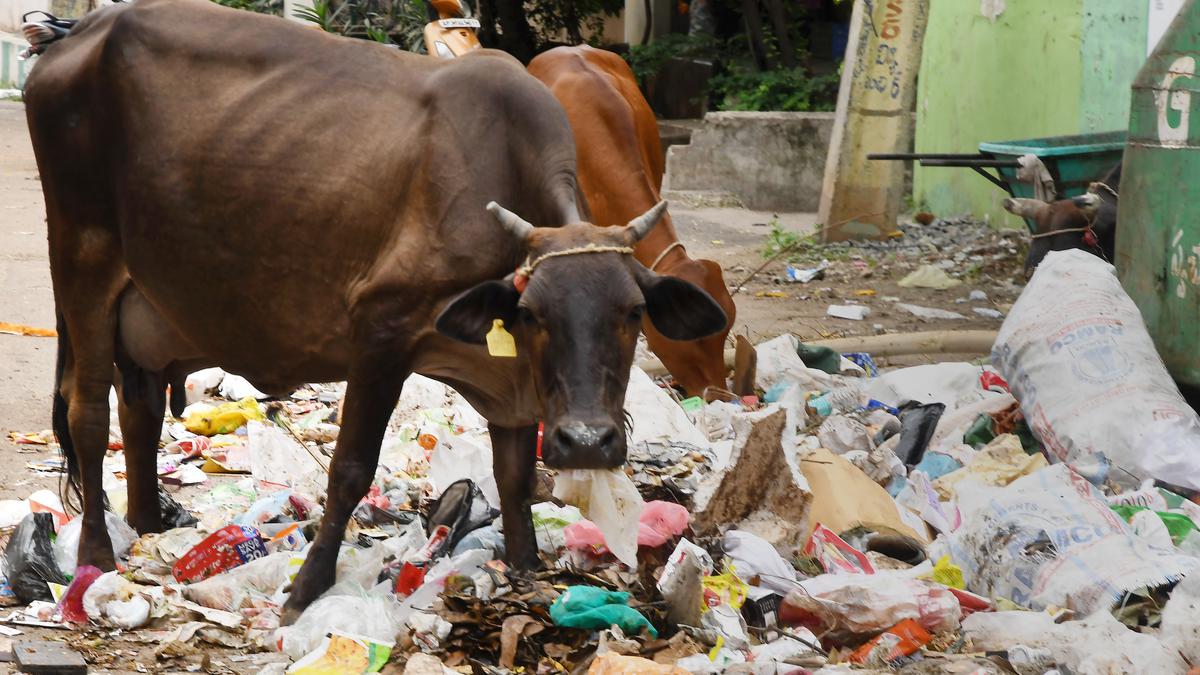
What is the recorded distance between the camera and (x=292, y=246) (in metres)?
4.53

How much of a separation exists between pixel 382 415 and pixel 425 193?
66 cm

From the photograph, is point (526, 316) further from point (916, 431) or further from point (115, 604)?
point (916, 431)

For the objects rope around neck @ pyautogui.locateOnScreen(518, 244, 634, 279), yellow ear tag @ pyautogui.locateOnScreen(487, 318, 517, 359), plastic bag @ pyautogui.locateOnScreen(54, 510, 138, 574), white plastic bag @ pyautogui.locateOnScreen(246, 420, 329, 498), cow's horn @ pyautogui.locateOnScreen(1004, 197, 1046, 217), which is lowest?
white plastic bag @ pyautogui.locateOnScreen(246, 420, 329, 498)

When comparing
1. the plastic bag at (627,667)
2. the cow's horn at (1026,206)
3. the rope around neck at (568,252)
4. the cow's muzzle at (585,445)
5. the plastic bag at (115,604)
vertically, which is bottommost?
the plastic bag at (115,604)

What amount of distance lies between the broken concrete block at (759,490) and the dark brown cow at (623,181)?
1.34m

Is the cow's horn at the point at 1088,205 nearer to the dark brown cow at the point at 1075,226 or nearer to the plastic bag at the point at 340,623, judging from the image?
the dark brown cow at the point at 1075,226

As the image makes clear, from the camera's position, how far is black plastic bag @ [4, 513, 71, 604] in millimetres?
4695

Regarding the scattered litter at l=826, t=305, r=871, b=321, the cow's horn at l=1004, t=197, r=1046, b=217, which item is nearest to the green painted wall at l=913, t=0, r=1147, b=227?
the scattered litter at l=826, t=305, r=871, b=321

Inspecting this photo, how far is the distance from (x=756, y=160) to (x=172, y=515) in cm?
1014

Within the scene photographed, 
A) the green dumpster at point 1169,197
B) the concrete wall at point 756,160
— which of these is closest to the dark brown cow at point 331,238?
the green dumpster at point 1169,197

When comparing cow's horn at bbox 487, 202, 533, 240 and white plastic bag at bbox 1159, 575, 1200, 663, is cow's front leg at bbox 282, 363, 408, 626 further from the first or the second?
white plastic bag at bbox 1159, 575, 1200, 663

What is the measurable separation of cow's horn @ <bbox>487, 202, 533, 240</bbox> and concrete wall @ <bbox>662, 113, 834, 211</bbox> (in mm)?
10783

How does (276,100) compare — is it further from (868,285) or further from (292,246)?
(868,285)

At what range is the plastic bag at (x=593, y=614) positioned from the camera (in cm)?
412
